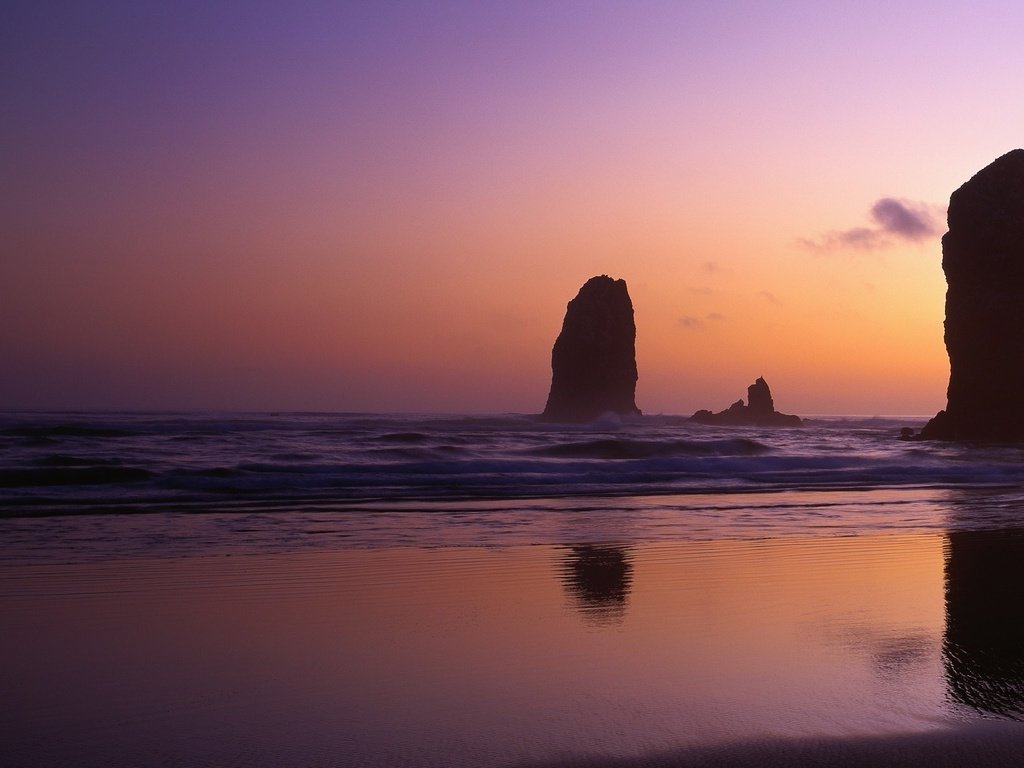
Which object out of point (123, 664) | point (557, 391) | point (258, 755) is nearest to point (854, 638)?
point (258, 755)

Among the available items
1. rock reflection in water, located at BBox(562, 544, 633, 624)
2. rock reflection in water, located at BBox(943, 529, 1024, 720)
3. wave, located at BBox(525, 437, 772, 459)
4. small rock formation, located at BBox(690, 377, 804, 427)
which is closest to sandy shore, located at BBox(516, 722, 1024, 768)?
rock reflection in water, located at BBox(943, 529, 1024, 720)

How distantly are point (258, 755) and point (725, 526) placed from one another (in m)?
8.99

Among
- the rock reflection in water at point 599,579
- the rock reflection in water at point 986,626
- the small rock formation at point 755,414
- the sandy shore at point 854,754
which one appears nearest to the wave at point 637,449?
the rock reflection in water at point 599,579

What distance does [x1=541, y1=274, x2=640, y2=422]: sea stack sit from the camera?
80.6 meters

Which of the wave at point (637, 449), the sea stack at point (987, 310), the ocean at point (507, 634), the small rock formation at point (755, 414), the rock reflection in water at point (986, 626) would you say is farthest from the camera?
the small rock formation at point (755, 414)

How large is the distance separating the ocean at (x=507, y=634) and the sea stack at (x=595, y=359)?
217 feet

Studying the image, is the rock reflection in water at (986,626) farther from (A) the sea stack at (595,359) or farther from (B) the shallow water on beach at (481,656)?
(A) the sea stack at (595,359)

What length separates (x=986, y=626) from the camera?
5.88 meters

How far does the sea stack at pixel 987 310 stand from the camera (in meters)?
38.9

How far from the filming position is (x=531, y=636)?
18.1ft

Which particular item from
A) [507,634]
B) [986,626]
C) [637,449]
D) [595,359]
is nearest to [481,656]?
[507,634]

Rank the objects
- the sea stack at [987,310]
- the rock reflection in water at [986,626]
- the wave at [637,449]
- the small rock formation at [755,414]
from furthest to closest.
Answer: the small rock formation at [755,414] < the sea stack at [987,310] < the wave at [637,449] < the rock reflection in water at [986,626]

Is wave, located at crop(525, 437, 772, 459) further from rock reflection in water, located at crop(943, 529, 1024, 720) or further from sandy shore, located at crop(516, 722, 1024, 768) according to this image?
sandy shore, located at crop(516, 722, 1024, 768)

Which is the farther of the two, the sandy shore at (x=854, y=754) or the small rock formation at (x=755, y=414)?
the small rock formation at (x=755, y=414)
